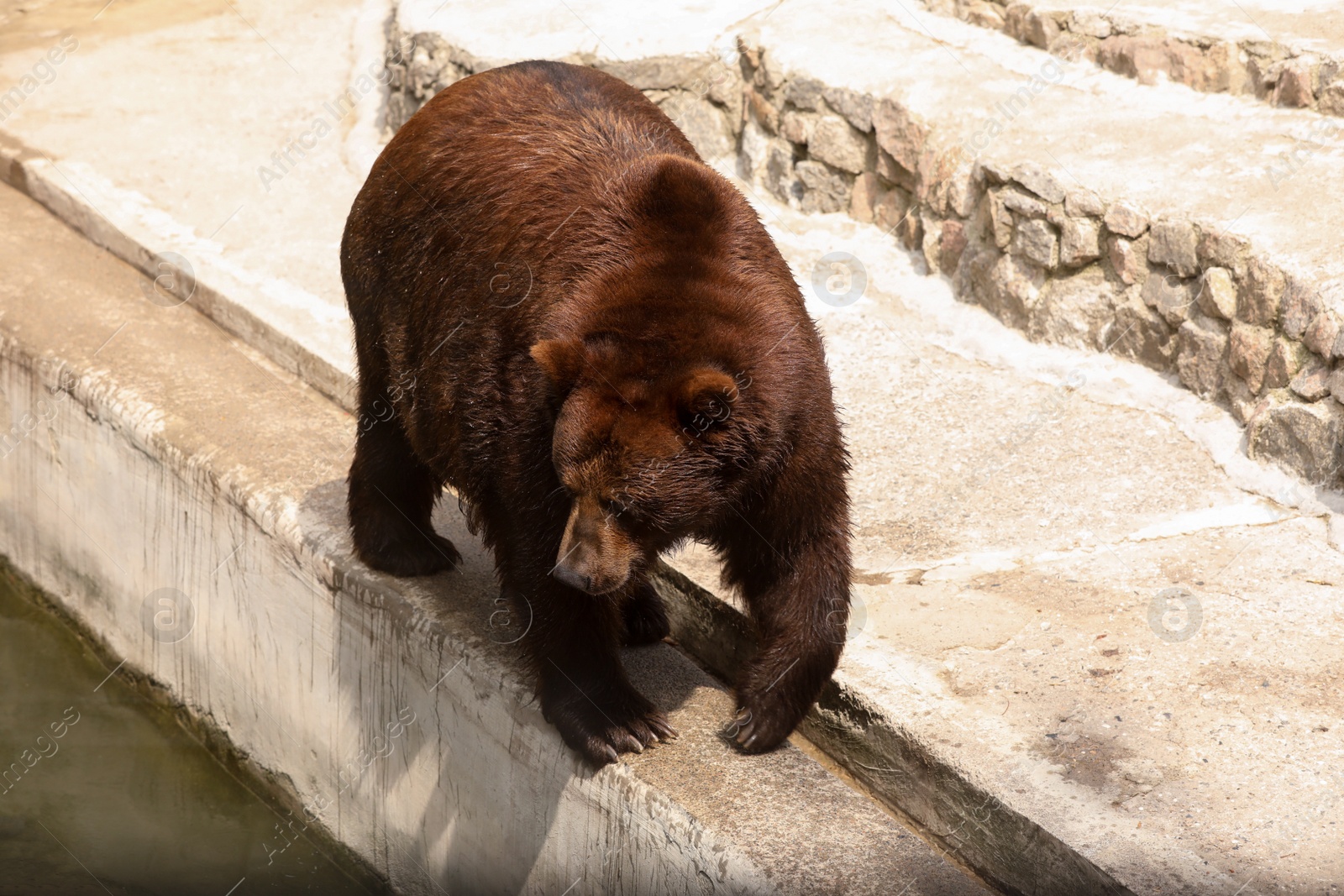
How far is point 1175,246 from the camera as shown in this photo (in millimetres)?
5281

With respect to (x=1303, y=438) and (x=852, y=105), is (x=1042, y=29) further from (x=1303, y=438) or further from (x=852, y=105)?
(x=1303, y=438)

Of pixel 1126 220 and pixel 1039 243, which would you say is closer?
pixel 1126 220

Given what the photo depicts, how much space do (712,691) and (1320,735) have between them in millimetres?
1637

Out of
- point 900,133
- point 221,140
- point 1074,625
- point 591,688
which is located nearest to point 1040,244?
point 900,133

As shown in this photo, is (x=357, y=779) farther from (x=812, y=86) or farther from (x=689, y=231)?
(x=812, y=86)

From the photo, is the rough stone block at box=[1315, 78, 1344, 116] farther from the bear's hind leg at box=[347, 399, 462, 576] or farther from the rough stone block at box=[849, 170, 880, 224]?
the bear's hind leg at box=[347, 399, 462, 576]

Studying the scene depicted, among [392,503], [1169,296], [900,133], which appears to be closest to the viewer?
[392,503]

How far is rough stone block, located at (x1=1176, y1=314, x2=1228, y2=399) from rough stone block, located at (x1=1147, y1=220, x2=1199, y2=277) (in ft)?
0.66

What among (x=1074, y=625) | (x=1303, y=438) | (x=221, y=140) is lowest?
(x=221, y=140)

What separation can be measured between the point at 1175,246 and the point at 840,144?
193cm

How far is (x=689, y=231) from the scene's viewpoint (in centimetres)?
323

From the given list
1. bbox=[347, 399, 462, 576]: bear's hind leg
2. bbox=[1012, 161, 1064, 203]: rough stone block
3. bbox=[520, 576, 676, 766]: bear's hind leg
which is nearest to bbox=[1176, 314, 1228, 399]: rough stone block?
bbox=[1012, 161, 1064, 203]: rough stone block

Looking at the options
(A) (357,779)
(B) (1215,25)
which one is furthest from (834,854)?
(B) (1215,25)

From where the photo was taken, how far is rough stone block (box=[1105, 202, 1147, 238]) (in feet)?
17.7
